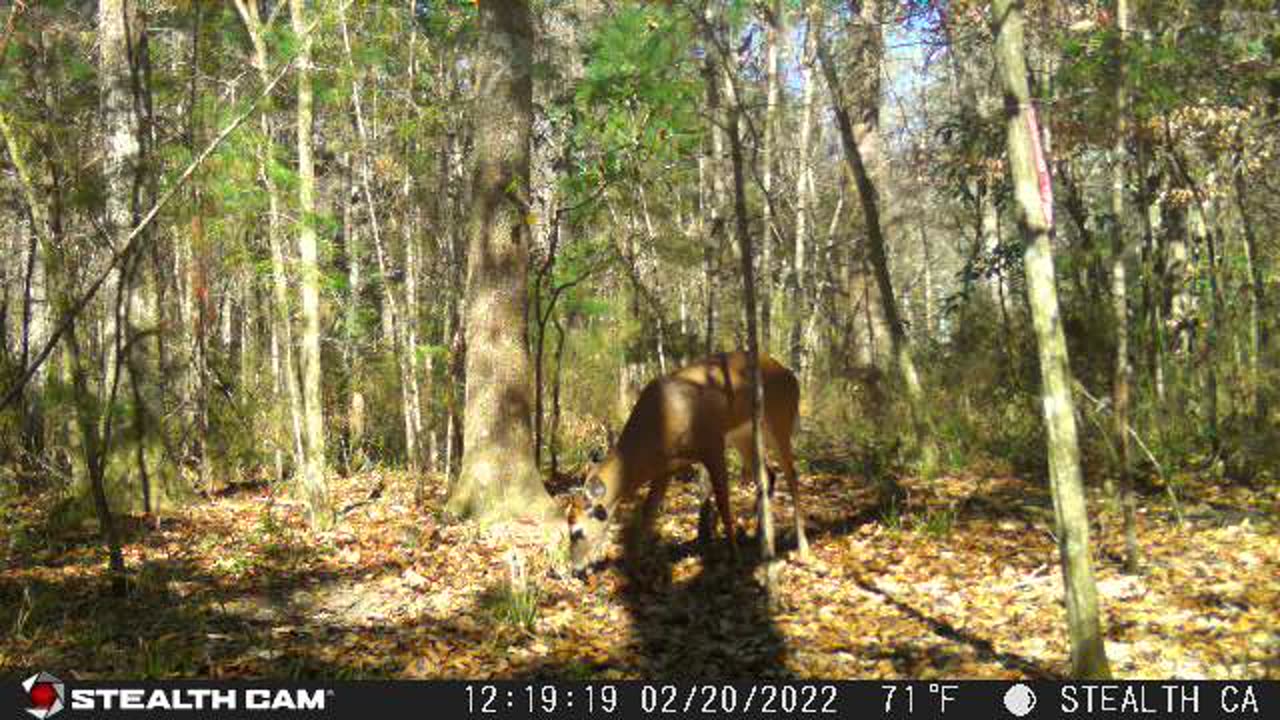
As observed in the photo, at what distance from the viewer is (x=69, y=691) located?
5012mm

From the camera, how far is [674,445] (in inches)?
321

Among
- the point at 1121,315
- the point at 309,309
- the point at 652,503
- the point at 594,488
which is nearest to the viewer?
the point at 1121,315

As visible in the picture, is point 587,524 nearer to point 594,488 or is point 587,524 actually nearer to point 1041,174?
point 594,488

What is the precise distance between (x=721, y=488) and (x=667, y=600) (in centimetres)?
118

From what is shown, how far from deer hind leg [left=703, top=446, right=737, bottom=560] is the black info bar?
2751mm

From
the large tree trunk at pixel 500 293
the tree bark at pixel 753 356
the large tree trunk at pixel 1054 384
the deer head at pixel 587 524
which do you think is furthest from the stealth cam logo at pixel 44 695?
the large tree trunk at pixel 1054 384

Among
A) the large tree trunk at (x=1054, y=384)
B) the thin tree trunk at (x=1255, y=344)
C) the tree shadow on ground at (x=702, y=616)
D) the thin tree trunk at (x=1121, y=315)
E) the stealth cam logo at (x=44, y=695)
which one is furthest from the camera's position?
the thin tree trunk at (x=1255, y=344)

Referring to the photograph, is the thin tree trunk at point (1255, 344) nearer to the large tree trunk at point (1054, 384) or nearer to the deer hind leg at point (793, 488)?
the deer hind leg at point (793, 488)

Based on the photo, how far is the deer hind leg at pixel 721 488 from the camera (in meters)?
7.94

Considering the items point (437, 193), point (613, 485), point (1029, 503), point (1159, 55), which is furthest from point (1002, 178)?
point (437, 193)

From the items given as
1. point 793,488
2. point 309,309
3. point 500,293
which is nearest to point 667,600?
point 793,488

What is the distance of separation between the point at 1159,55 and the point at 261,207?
34.4 ft

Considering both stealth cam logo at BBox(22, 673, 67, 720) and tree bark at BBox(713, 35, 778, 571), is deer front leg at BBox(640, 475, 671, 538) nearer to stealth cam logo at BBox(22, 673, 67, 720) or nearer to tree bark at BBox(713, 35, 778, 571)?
tree bark at BBox(713, 35, 778, 571)

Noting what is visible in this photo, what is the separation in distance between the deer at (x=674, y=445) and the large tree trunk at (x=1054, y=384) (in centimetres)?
345
